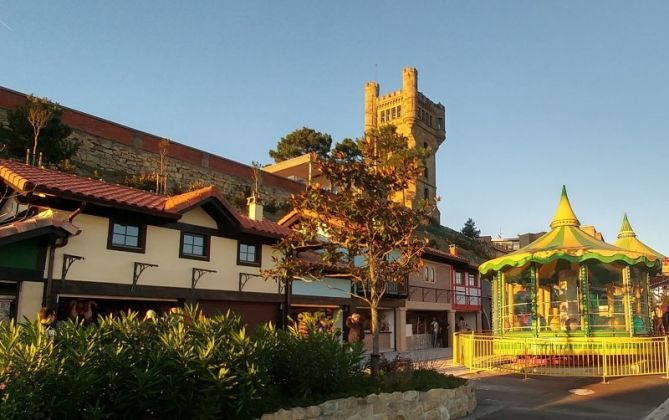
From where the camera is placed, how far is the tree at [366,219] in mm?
10469

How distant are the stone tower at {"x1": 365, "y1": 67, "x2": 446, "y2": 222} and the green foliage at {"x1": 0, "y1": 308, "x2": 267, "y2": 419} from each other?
72.2 m

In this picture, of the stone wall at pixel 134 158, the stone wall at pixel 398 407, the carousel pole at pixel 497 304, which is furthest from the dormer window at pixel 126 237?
the carousel pole at pixel 497 304

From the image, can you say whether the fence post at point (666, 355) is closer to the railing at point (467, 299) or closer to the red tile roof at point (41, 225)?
the red tile roof at point (41, 225)

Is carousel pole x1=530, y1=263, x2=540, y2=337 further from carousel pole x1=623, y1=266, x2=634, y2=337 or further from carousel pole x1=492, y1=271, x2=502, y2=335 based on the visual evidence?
carousel pole x1=623, y1=266, x2=634, y2=337

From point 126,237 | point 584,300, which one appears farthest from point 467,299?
point 126,237

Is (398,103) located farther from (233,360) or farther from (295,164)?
(233,360)

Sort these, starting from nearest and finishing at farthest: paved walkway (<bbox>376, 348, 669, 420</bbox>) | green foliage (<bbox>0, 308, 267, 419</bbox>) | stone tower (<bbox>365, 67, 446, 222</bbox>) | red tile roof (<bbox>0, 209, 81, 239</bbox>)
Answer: green foliage (<bbox>0, 308, 267, 419</bbox>)
paved walkway (<bbox>376, 348, 669, 420</bbox>)
red tile roof (<bbox>0, 209, 81, 239</bbox>)
stone tower (<bbox>365, 67, 446, 222</bbox>)

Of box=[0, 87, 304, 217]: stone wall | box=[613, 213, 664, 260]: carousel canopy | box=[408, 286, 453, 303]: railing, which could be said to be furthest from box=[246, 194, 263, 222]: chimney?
box=[613, 213, 664, 260]: carousel canopy

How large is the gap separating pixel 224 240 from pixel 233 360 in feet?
40.9

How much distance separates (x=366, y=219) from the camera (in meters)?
10.5

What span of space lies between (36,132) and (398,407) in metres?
19.7

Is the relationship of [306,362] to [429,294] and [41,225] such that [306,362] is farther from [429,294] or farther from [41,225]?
[429,294]

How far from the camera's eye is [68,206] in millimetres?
14453

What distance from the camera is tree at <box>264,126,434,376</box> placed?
10.5 metres
